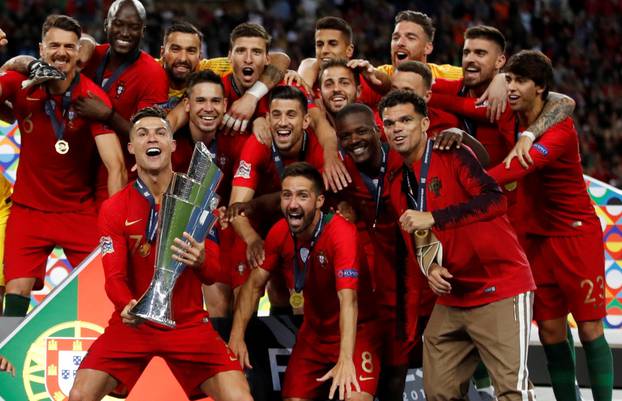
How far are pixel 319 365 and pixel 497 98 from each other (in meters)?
1.77

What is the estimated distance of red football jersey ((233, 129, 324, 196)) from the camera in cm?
659

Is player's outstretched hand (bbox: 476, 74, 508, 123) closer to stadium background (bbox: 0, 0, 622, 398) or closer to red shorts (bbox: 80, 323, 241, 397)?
red shorts (bbox: 80, 323, 241, 397)

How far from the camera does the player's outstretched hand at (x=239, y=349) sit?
20.2 feet

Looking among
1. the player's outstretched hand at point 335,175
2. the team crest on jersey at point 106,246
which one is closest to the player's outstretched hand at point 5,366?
the team crest on jersey at point 106,246

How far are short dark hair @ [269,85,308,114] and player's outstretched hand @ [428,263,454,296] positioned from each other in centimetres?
147

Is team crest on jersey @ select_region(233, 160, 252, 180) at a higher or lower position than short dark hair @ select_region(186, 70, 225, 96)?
lower

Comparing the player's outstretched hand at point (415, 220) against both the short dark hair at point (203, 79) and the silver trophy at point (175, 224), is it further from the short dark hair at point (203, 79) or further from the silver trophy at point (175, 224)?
the short dark hair at point (203, 79)

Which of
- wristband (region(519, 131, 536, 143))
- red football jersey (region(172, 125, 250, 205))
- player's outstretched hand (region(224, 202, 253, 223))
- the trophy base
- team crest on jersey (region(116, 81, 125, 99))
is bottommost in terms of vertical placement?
the trophy base

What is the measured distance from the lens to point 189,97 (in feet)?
22.2

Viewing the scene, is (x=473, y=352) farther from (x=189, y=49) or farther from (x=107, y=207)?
(x=189, y=49)

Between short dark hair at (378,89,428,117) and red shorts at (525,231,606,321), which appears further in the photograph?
red shorts at (525,231,606,321)

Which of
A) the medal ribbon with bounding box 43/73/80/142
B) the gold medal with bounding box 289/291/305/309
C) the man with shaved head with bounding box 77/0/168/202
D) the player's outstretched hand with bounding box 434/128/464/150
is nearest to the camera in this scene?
the player's outstretched hand with bounding box 434/128/464/150

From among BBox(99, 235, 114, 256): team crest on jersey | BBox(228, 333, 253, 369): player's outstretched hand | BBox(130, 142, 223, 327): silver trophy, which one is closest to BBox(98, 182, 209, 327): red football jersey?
BBox(99, 235, 114, 256): team crest on jersey

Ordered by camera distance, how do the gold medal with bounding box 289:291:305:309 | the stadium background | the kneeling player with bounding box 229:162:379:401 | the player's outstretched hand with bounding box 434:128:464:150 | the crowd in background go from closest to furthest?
1. the player's outstretched hand with bounding box 434:128:464:150
2. the kneeling player with bounding box 229:162:379:401
3. the gold medal with bounding box 289:291:305:309
4. the stadium background
5. the crowd in background
